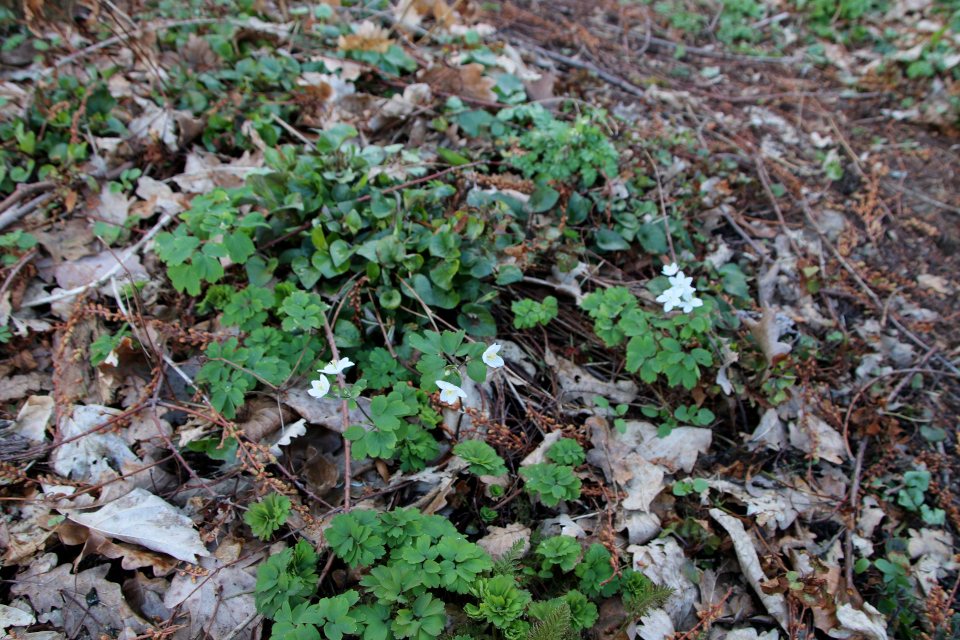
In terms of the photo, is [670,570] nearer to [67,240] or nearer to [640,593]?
[640,593]

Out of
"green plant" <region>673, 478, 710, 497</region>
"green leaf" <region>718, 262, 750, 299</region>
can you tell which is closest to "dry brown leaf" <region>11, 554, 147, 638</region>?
"green plant" <region>673, 478, 710, 497</region>

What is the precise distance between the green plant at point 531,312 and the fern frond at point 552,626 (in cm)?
125

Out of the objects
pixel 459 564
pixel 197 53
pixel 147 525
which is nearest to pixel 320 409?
pixel 147 525

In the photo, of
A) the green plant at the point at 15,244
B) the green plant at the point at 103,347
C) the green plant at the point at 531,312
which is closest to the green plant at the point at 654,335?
the green plant at the point at 531,312

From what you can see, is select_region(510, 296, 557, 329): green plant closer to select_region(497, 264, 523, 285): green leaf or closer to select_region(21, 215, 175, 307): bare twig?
select_region(497, 264, 523, 285): green leaf

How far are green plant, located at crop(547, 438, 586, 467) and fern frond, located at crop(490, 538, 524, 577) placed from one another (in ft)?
1.38

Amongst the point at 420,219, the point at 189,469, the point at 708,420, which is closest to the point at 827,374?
the point at 708,420

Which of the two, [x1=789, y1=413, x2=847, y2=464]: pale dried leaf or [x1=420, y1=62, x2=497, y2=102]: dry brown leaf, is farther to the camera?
[x1=420, y1=62, x2=497, y2=102]: dry brown leaf

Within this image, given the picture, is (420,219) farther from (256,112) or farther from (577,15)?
(577,15)

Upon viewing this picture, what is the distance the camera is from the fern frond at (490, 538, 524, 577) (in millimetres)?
1860

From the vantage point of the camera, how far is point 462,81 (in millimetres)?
3586

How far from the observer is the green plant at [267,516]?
1.86 meters

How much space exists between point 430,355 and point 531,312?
2.27ft

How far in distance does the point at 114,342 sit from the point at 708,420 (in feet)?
9.27
